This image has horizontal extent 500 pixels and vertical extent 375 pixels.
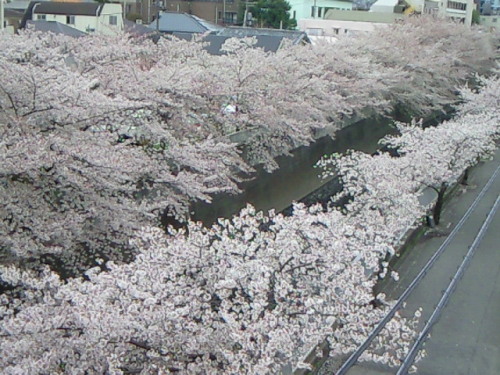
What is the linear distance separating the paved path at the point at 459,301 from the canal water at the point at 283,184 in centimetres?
308

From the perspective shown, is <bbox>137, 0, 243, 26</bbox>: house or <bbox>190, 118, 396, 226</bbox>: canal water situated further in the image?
<bbox>137, 0, 243, 26</bbox>: house

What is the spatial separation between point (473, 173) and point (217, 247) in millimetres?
15374

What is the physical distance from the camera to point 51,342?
452 cm

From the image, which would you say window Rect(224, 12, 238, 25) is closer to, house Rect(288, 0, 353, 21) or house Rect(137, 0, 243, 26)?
house Rect(137, 0, 243, 26)

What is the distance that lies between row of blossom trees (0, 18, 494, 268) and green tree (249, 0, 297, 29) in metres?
23.3

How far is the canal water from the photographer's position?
441 inches

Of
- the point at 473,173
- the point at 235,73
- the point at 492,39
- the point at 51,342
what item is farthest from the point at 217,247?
the point at 492,39

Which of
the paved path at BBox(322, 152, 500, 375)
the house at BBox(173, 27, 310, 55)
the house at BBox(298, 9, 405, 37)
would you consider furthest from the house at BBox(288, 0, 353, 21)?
the paved path at BBox(322, 152, 500, 375)

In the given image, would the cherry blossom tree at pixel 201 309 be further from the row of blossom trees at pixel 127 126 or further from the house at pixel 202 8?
the house at pixel 202 8

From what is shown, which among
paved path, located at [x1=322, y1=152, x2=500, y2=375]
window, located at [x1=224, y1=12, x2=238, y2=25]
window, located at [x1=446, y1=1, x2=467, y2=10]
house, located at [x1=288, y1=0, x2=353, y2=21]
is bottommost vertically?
paved path, located at [x1=322, y1=152, x2=500, y2=375]

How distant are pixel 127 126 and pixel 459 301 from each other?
5902mm

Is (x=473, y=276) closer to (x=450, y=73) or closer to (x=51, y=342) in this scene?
(x=51, y=342)

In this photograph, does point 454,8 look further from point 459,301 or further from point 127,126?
point 127,126

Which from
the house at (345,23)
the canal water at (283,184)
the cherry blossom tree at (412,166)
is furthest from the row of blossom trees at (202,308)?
the house at (345,23)
